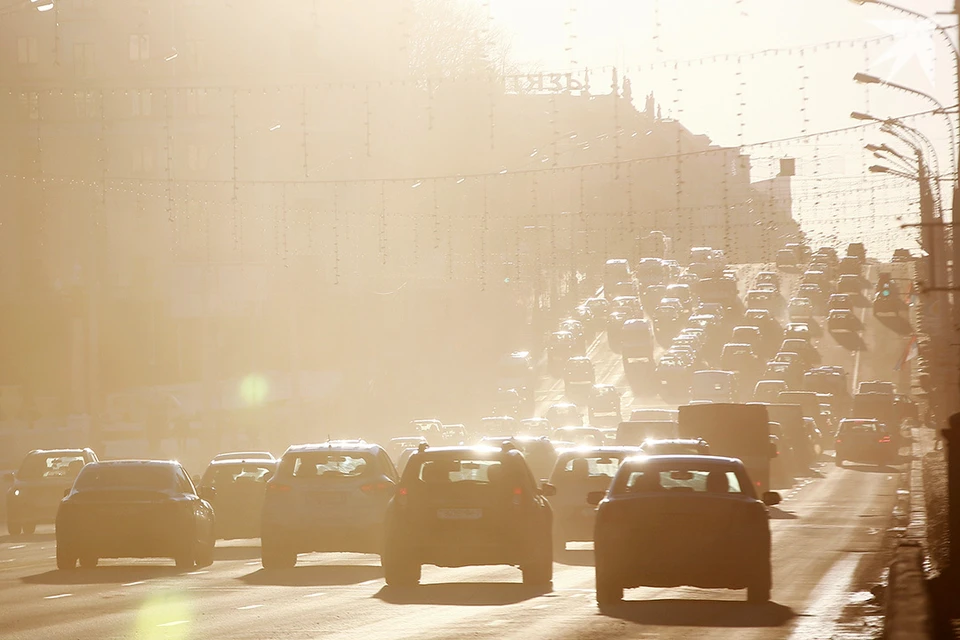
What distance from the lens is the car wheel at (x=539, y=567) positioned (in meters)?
19.2

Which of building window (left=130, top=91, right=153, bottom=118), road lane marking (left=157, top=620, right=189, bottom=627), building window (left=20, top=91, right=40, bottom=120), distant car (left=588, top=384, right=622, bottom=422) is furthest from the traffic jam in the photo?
building window (left=130, top=91, right=153, bottom=118)

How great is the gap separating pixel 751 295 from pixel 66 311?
158ft

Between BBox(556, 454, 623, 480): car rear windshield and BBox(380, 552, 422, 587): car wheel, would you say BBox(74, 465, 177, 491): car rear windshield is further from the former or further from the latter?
BBox(556, 454, 623, 480): car rear windshield

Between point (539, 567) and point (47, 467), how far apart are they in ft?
61.8

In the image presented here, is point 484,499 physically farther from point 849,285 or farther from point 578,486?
point 849,285

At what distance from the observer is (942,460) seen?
5084 cm

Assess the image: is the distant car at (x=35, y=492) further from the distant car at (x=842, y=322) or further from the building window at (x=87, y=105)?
the distant car at (x=842, y=322)

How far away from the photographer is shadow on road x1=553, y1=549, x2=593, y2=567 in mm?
24094

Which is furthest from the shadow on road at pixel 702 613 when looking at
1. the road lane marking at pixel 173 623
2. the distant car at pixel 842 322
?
the distant car at pixel 842 322

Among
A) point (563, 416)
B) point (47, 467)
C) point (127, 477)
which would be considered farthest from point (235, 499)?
point (563, 416)

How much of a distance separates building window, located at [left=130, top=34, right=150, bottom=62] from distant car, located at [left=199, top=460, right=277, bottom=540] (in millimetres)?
74926

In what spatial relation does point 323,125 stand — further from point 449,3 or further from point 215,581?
point 215,581

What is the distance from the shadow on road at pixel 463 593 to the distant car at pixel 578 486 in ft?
19.2

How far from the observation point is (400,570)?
18922 millimetres
